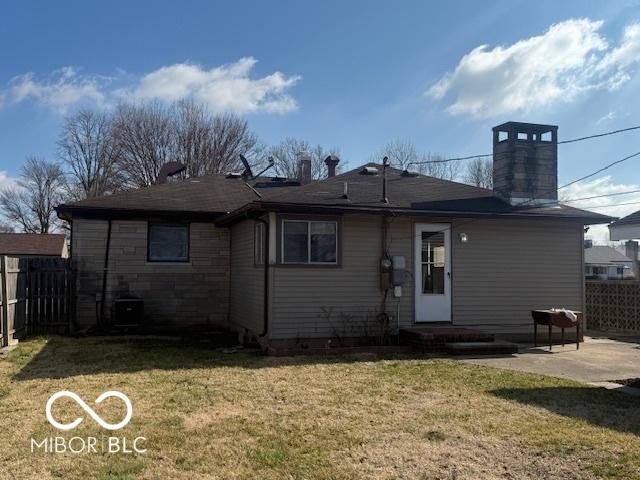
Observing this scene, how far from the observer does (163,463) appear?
4.12 metres

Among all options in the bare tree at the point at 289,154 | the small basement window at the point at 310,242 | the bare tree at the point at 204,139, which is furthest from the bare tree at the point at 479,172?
the small basement window at the point at 310,242

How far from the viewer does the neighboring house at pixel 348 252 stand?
980cm

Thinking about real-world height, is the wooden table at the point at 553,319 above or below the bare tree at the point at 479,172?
below

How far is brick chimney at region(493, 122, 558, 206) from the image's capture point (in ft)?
38.4

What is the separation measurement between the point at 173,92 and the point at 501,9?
25.4 meters

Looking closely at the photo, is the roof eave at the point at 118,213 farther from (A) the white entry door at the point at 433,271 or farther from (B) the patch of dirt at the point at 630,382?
(B) the patch of dirt at the point at 630,382

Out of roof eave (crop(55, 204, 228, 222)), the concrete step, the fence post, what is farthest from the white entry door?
the fence post

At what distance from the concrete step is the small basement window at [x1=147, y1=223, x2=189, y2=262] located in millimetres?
6749

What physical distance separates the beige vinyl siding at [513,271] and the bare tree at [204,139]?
2505cm

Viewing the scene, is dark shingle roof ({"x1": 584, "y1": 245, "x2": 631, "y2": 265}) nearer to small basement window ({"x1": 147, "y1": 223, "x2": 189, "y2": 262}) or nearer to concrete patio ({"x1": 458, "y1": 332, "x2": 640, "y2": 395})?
concrete patio ({"x1": 458, "y1": 332, "x2": 640, "y2": 395})

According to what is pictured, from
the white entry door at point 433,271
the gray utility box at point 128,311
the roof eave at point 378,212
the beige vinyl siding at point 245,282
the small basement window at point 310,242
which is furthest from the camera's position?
the gray utility box at point 128,311

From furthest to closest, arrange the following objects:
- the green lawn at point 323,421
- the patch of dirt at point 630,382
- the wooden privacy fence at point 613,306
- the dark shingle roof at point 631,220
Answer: the dark shingle roof at point 631,220 < the wooden privacy fence at point 613,306 < the patch of dirt at point 630,382 < the green lawn at point 323,421

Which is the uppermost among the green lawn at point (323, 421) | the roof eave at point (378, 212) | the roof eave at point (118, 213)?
the roof eave at point (118, 213)

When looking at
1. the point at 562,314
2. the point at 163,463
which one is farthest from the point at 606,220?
the point at 163,463
